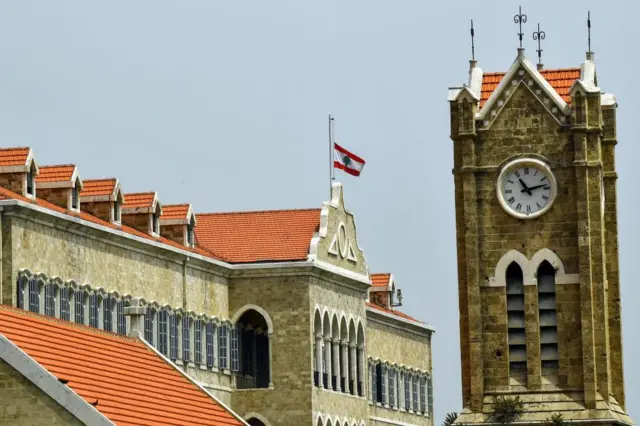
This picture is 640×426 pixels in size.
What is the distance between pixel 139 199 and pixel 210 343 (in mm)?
5788

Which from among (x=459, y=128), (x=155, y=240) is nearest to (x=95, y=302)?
(x=155, y=240)

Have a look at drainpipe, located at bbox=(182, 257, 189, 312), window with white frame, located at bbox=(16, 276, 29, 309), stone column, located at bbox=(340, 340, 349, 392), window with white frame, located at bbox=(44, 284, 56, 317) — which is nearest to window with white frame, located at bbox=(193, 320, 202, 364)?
drainpipe, located at bbox=(182, 257, 189, 312)

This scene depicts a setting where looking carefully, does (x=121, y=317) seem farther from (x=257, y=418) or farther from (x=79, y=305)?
(x=257, y=418)

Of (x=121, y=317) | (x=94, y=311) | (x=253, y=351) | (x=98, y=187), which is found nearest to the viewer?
(x=94, y=311)

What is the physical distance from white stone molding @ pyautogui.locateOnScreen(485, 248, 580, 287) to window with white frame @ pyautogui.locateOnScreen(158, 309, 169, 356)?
14359 mm

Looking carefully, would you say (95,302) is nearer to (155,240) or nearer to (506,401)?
(155,240)

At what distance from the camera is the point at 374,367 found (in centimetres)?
9056

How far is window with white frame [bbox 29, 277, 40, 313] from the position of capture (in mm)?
60656

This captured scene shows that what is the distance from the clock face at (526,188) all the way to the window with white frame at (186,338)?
52.9ft

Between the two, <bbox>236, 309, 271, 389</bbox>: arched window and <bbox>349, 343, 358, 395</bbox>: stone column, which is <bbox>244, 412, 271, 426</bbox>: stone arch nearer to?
<bbox>236, 309, 271, 389</bbox>: arched window

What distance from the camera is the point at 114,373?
38.0m

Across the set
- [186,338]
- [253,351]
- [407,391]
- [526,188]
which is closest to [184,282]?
[186,338]

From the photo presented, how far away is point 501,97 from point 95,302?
13.9 meters

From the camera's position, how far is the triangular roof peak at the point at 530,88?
195 ft
